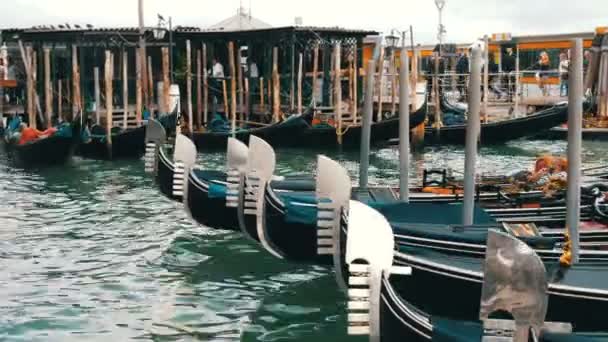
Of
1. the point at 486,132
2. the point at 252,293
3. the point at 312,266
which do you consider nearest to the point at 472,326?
the point at 252,293

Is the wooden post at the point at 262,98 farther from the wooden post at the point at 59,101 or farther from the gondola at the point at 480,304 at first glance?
the gondola at the point at 480,304

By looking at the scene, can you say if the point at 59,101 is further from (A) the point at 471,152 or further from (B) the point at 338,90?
(A) the point at 471,152

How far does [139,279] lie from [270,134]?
23.1 ft

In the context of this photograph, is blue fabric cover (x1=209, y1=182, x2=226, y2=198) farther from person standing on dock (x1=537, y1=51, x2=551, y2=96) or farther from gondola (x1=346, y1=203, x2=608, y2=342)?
person standing on dock (x1=537, y1=51, x2=551, y2=96)

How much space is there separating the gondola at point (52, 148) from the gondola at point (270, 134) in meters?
1.97

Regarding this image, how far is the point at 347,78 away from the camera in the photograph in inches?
595

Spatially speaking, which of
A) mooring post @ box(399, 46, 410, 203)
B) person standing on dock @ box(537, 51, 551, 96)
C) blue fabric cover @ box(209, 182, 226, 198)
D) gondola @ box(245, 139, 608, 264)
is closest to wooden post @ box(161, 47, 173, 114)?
blue fabric cover @ box(209, 182, 226, 198)

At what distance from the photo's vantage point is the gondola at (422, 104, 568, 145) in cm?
1423

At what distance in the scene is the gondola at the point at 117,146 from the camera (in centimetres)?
1237

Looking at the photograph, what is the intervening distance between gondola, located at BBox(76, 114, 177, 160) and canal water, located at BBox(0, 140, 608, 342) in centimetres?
236

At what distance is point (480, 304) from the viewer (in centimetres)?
358

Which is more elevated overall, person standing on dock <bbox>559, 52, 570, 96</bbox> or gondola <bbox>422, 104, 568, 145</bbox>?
person standing on dock <bbox>559, 52, 570, 96</bbox>

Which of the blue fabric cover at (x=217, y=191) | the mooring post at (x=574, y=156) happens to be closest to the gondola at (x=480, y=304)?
the mooring post at (x=574, y=156)

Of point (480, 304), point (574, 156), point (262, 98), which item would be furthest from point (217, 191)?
point (262, 98)
